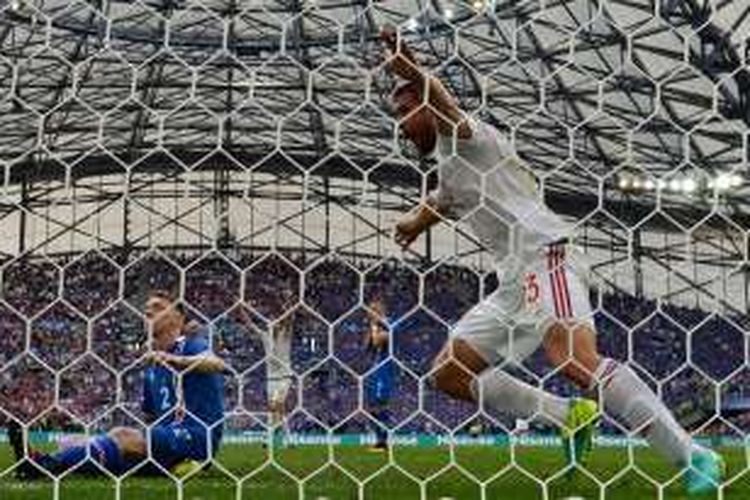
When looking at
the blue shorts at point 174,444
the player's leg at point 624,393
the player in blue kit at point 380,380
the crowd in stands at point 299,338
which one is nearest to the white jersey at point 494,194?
the player's leg at point 624,393

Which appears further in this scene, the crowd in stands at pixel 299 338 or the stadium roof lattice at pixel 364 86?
the crowd in stands at pixel 299 338

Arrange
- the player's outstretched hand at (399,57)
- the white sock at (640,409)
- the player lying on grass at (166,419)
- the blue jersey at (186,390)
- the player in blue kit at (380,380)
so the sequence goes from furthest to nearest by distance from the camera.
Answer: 1. the player in blue kit at (380,380)
2. the blue jersey at (186,390)
3. the player lying on grass at (166,419)
4. the white sock at (640,409)
5. the player's outstretched hand at (399,57)

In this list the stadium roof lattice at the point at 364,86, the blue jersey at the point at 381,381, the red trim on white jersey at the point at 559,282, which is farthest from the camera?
the blue jersey at the point at 381,381

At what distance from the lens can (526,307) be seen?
4375 millimetres

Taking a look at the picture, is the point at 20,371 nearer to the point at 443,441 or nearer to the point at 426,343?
the point at 443,441

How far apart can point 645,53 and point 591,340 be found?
35.1 feet

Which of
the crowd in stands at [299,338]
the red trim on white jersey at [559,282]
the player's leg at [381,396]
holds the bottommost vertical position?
the crowd in stands at [299,338]

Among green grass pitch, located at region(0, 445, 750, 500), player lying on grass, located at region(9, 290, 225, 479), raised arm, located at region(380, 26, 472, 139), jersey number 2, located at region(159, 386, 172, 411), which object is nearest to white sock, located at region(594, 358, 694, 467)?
green grass pitch, located at region(0, 445, 750, 500)

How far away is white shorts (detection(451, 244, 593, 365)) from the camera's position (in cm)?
416

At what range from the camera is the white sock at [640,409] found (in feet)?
13.1

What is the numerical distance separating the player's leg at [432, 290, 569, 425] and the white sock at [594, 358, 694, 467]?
0.54 m

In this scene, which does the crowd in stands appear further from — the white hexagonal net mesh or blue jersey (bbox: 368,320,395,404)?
blue jersey (bbox: 368,320,395,404)

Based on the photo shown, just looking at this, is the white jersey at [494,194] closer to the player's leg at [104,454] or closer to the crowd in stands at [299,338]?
the player's leg at [104,454]

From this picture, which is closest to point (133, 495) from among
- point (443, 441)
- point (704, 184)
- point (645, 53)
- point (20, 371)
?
point (704, 184)
